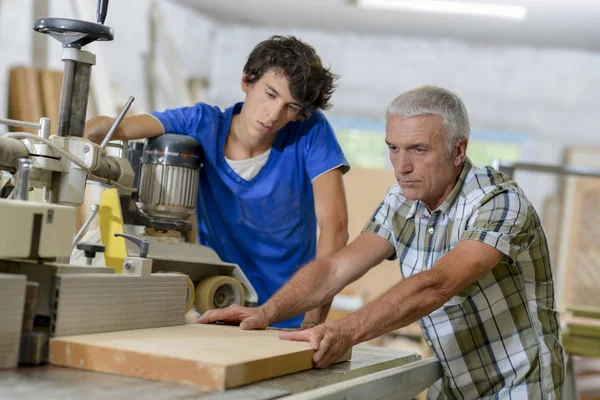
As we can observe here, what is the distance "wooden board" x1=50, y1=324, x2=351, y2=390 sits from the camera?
1152 millimetres

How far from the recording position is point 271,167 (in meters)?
2.22

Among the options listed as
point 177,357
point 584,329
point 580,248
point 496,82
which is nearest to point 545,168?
point 584,329

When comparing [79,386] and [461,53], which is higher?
[461,53]

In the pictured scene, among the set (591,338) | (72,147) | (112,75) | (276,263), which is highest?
(112,75)

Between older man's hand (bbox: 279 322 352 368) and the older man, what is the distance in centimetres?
21

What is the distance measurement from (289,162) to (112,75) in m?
4.20

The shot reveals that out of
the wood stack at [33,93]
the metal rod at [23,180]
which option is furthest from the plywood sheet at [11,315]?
the wood stack at [33,93]

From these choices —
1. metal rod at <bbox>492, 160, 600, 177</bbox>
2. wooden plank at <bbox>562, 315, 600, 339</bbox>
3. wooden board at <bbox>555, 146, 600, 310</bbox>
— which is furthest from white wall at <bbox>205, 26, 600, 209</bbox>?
wooden plank at <bbox>562, 315, 600, 339</bbox>

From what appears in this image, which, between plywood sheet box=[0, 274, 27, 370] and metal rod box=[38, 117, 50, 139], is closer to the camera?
plywood sheet box=[0, 274, 27, 370]

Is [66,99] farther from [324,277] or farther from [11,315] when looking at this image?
[324,277]

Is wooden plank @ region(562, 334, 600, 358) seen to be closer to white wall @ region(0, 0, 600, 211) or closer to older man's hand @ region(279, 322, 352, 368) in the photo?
older man's hand @ region(279, 322, 352, 368)

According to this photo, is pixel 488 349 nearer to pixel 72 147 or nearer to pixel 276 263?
pixel 276 263

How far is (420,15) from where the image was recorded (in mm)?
6738

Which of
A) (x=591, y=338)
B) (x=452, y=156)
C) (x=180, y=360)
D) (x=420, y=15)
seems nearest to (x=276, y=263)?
(x=452, y=156)
